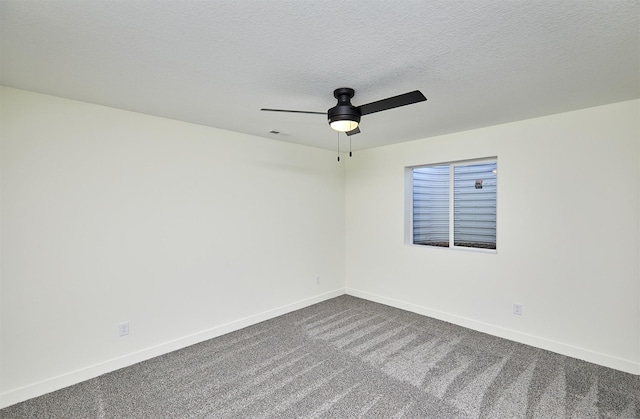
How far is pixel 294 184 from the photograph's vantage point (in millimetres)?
4359

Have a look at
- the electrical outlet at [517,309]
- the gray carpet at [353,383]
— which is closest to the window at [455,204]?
the electrical outlet at [517,309]

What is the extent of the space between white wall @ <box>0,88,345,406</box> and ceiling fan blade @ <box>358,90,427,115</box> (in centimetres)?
205

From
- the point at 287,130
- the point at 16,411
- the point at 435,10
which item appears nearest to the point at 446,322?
the point at 287,130

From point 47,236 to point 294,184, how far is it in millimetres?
2713

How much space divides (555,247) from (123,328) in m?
4.30

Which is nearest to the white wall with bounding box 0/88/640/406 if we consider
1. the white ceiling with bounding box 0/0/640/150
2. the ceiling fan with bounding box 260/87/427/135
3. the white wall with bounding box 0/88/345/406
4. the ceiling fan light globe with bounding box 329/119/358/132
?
the white wall with bounding box 0/88/345/406

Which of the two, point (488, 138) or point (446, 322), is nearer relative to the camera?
point (488, 138)

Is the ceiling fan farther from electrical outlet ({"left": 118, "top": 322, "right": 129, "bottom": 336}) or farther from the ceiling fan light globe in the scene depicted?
electrical outlet ({"left": 118, "top": 322, "right": 129, "bottom": 336})

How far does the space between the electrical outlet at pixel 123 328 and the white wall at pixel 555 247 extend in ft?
11.2

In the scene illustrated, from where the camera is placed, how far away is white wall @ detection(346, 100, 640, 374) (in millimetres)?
2713

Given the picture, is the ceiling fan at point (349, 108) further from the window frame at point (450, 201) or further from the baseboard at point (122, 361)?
the baseboard at point (122, 361)

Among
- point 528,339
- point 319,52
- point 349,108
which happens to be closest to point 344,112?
point 349,108

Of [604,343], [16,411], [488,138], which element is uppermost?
[488,138]

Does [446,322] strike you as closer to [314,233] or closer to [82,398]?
[314,233]
